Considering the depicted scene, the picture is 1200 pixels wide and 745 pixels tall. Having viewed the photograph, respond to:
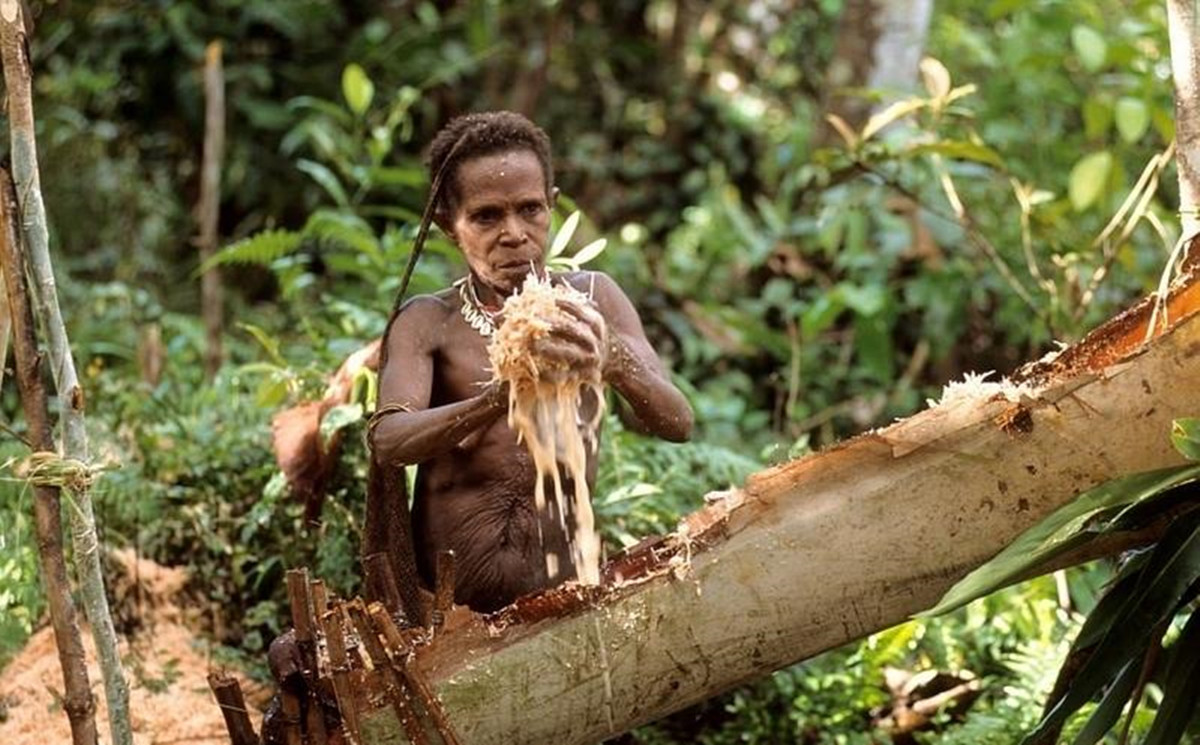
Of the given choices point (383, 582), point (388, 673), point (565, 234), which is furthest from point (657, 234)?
point (388, 673)

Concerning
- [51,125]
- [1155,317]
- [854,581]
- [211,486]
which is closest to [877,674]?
[854,581]

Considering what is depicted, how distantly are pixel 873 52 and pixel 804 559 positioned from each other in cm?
539

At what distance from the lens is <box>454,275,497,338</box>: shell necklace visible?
340cm

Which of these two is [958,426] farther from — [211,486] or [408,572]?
[211,486]

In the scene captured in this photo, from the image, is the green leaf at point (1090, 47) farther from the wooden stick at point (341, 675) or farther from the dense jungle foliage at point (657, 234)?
the wooden stick at point (341, 675)

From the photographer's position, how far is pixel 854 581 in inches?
121

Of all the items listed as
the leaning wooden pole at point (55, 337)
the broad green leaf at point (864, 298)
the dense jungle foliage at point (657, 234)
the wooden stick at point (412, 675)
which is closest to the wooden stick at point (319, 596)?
the wooden stick at point (412, 675)

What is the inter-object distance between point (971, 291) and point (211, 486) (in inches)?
141

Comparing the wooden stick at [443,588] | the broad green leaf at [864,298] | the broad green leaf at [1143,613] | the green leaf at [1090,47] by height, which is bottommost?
the broad green leaf at [1143,613]

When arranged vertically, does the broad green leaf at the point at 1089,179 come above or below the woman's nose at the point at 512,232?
above

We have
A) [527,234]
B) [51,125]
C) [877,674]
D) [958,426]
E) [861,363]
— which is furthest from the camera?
[51,125]

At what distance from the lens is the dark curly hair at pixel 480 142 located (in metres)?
3.36

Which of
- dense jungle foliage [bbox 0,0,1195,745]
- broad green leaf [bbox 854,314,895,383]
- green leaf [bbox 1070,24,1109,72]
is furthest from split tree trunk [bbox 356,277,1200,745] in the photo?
broad green leaf [bbox 854,314,895,383]

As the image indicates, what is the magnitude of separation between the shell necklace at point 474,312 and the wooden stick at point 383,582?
0.51 meters
